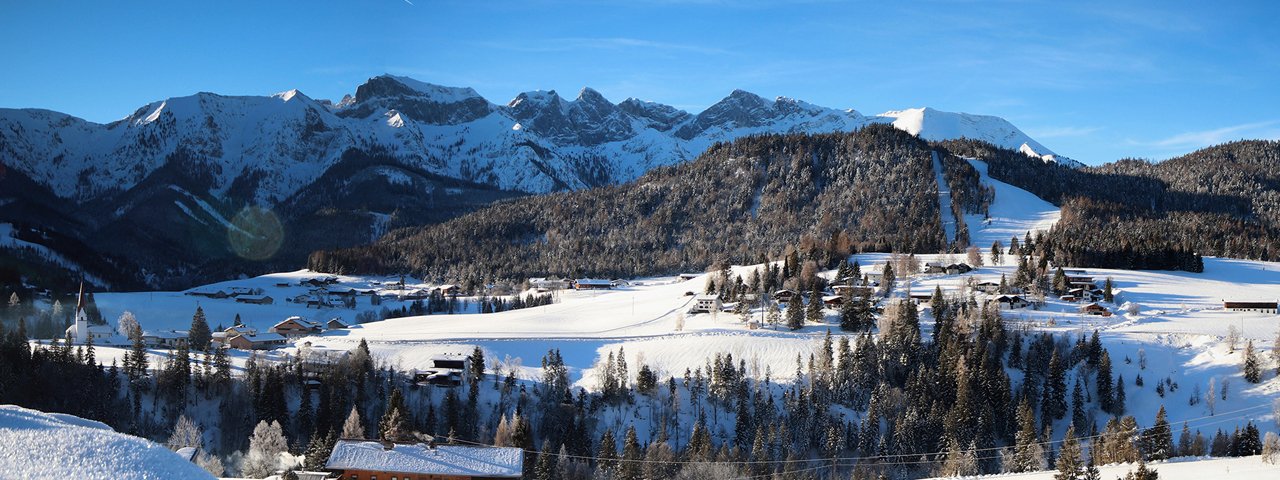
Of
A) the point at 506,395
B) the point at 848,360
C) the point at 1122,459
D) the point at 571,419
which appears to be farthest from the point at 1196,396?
the point at 506,395

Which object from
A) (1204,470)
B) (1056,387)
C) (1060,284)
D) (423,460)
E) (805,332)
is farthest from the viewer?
(1060,284)

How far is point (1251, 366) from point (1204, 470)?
37.3 metres

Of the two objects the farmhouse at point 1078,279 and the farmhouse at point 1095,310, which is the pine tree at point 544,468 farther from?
the farmhouse at point 1078,279

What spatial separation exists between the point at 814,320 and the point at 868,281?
1914 cm

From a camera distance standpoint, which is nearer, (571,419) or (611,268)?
(571,419)

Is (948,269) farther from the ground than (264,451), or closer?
farther from the ground

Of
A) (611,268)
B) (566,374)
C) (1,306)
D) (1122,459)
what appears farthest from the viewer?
(611,268)

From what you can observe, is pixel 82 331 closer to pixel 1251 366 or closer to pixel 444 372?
pixel 444 372

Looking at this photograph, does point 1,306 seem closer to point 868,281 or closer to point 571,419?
point 571,419

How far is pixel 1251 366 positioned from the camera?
83.1m

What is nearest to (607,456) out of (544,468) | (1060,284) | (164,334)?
(544,468)

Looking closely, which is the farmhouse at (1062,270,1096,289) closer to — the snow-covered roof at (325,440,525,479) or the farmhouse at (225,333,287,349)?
the snow-covered roof at (325,440,525,479)

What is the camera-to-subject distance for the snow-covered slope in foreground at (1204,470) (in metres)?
49.7

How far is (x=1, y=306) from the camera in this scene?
121 m
